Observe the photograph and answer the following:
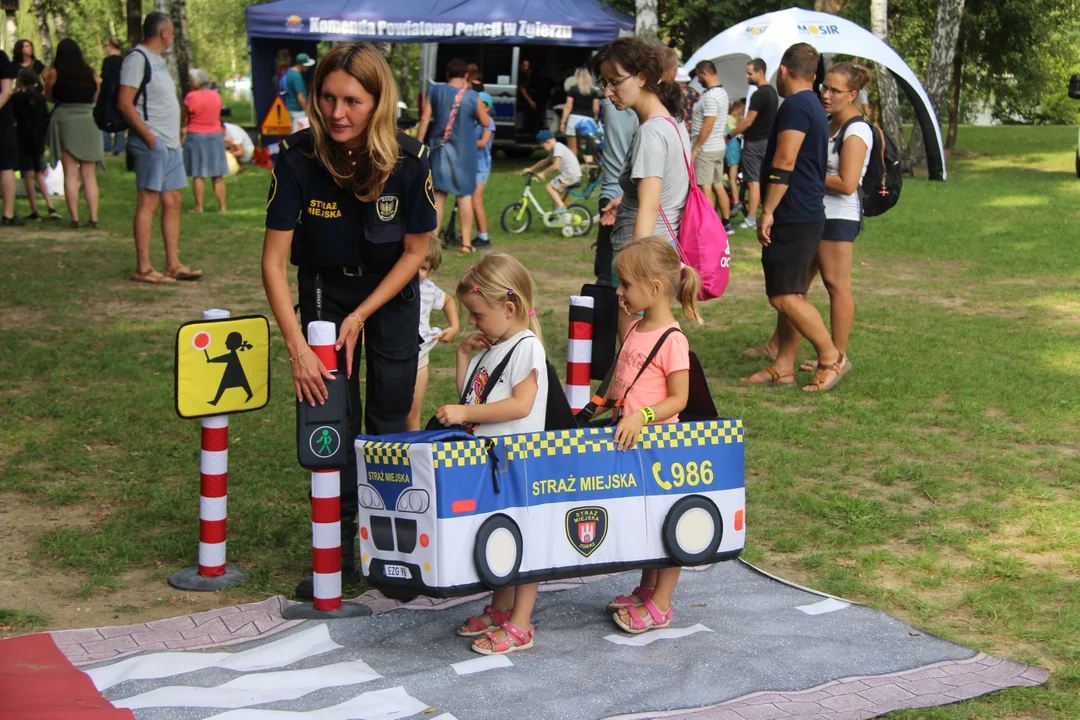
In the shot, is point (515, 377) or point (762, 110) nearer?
point (515, 377)

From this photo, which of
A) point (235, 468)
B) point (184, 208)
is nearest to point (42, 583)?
point (235, 468)

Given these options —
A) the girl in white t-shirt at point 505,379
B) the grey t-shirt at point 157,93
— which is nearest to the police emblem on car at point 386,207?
the girl in white t-shirt at point 505,379

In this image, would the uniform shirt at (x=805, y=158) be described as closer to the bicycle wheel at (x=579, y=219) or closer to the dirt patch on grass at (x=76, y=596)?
the dirt patch on grass at (x=76, y=596)

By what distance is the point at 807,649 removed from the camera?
156 inches

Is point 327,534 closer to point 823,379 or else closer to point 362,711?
point 362,711

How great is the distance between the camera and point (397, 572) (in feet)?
12.2

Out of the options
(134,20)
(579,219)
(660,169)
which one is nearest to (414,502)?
(660,169)

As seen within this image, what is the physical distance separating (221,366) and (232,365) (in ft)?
0.14

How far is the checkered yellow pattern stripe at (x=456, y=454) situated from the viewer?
357 cm

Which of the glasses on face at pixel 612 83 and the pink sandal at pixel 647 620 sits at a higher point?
the glasses on face at pixel 612 83

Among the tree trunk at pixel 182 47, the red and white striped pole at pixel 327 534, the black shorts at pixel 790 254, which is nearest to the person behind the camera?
the red and white striped pole at pixel 327 534

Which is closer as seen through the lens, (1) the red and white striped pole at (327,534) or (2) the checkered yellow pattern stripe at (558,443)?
(2) the checkered yellow pattern stripe at (558,443)

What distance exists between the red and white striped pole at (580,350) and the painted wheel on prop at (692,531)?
1.16 m

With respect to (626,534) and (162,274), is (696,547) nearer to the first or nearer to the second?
(626,534)
